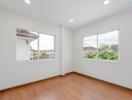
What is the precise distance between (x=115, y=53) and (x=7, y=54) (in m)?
3.84

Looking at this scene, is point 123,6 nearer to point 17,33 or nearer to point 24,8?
point 24,8

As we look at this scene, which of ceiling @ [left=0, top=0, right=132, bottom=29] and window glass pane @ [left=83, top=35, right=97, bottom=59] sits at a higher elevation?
ceiling @ [left=0, top=0, right=132, bottom=29]

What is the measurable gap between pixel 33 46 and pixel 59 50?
1.31 metres

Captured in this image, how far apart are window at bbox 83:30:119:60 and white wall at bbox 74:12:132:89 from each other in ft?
0.71

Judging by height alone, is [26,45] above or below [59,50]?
above

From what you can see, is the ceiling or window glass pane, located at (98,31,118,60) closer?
the ceiling

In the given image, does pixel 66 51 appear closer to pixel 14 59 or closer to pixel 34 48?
pixel 34 48

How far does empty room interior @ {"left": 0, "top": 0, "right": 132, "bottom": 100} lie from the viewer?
2.37m

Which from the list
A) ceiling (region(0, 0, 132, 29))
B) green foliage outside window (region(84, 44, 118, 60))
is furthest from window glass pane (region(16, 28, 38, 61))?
green foliage outside window (region(84, 44, 118, 60))

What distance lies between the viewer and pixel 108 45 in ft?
10.8

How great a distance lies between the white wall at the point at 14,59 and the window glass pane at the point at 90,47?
213cm

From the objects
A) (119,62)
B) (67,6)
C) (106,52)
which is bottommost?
(119,62)

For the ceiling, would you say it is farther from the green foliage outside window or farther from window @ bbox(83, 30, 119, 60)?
the green foliage outside window

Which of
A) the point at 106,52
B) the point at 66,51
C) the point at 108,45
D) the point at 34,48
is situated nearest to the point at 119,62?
the point at 106,52
